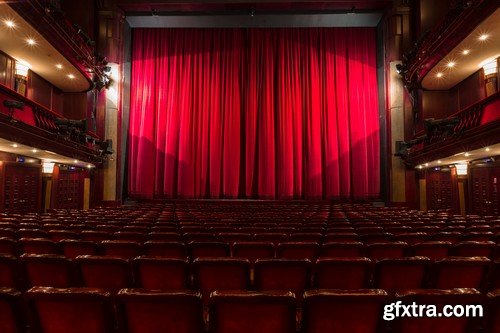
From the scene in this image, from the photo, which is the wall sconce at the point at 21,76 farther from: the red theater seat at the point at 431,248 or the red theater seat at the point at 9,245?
the red theater seat at the point at 431,248

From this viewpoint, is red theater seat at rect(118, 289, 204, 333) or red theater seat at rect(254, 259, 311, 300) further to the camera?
red theater seat at rect(254, 259, 311, 300)

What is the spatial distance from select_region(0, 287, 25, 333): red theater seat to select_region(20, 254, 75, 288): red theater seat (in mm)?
780

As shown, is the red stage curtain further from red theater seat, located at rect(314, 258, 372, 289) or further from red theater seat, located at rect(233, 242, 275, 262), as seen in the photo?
red theater seat, located at rect(314, 258, 372, 289)

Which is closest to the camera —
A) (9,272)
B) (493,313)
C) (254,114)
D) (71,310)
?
(493,313)

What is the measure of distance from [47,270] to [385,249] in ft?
8.07

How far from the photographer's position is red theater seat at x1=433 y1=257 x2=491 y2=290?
7.20ft

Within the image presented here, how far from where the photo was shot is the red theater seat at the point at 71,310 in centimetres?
144

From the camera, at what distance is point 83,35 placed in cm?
1089

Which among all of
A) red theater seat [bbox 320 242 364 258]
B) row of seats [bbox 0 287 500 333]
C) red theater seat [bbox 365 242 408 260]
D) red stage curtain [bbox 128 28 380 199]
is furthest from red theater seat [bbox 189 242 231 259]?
red stage curtain [bbox 128 28 380 199]

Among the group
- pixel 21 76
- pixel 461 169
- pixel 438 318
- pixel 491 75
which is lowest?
pixel 438 318

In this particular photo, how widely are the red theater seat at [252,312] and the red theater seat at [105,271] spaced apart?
0.99 meters

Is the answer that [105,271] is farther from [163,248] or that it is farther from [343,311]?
[343,311]

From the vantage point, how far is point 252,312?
1.43 metres

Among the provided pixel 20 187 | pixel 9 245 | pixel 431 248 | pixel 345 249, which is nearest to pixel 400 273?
pixel 345 249
